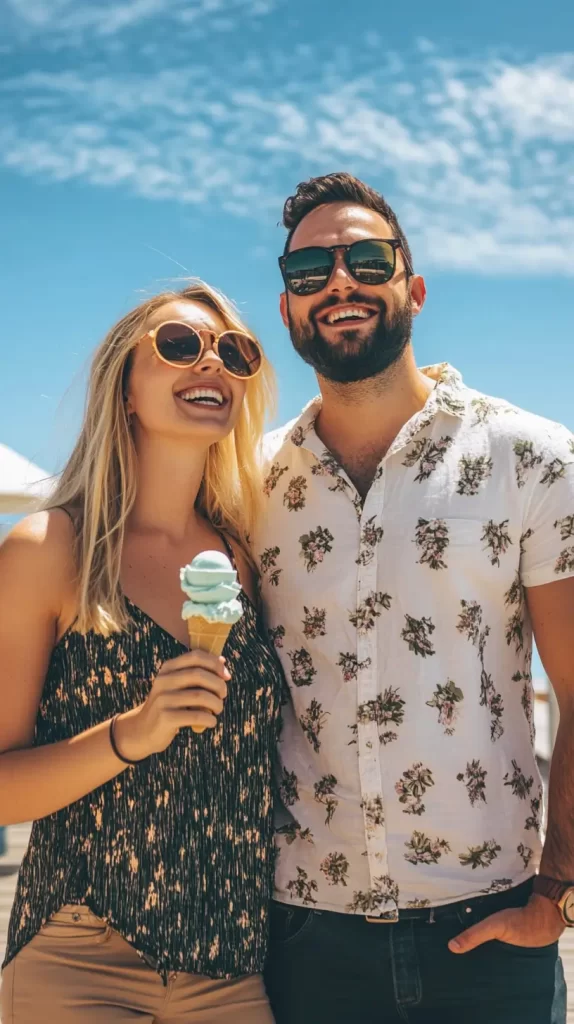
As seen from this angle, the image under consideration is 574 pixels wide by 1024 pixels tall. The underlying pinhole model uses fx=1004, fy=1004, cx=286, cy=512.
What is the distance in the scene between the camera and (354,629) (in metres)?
3.40

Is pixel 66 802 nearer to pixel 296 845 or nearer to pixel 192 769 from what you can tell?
pixel 192 769

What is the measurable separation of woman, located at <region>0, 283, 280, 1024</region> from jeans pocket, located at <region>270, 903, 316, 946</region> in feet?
0.37

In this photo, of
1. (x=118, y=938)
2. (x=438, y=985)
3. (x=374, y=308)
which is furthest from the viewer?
(x=374, y=308)

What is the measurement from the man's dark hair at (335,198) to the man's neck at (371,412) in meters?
0.62

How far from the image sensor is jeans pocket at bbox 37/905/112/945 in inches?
117

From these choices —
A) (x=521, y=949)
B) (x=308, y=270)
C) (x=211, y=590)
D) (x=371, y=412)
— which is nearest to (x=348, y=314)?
(x=308, y=270)

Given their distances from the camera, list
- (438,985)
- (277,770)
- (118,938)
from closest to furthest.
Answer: (118,938), (438,985), (277,770)

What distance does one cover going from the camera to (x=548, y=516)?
341 centimetres

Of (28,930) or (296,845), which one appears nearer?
(28,930)

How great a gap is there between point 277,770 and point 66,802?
82 cm

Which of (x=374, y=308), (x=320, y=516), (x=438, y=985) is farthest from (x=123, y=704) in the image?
(x=374, y=308)

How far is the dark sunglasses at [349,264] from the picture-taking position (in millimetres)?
3850

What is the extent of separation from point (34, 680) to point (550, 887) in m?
1.78

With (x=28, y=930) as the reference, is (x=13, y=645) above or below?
above
